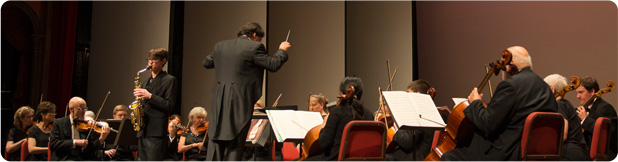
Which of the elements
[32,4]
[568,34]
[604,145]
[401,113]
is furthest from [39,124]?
[568,34]

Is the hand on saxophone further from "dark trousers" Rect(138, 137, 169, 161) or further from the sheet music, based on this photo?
the sheet music

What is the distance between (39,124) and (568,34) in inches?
204

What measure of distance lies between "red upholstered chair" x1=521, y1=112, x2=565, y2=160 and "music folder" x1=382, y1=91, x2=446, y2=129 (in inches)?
21.0

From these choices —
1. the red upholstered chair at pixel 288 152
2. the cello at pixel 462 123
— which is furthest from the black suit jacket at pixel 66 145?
the cello at pixel 462 123

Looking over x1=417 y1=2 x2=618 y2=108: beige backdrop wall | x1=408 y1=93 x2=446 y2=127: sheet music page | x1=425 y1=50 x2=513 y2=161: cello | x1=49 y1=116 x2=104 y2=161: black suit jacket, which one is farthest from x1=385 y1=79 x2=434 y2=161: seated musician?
x1=417 y1=2 x2=618 y2=108: beige backdrop wall

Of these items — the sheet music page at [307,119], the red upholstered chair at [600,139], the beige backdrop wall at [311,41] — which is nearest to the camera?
the red upholstered chair at [600,139]

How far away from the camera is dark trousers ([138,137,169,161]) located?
2965 mm

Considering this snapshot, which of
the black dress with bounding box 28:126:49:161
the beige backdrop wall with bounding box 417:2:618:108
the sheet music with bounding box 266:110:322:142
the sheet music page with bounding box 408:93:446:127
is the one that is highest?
the beige backdrop wall with bounding box 417:2:618:108

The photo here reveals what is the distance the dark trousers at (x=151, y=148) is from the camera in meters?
2.96

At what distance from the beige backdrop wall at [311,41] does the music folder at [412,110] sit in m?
3.48

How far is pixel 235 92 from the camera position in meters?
2.62

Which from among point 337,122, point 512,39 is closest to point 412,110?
point 337,122

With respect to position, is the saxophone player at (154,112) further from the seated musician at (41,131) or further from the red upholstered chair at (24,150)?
the red upholstered chair at (24,150)

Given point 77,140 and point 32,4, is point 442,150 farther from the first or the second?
point 32,4
